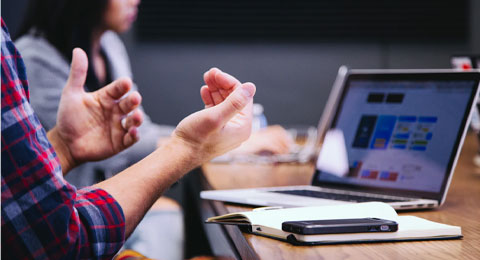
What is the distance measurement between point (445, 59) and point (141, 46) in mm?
1971

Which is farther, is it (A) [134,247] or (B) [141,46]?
(B) [141,46]

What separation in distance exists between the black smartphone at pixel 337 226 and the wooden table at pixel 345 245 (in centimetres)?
2

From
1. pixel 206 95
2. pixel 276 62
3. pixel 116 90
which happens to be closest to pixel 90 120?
pixel 116 90

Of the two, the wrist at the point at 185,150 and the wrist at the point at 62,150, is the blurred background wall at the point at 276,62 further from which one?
the wrist at the point at 185,150

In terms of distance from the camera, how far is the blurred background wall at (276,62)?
3838mm

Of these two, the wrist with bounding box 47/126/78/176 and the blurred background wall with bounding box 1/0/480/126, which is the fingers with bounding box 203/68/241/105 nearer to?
the wrist with bounding box 47/126/78/176

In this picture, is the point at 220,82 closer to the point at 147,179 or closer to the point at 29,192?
the point at 147,179

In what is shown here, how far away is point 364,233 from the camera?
2.87 ft

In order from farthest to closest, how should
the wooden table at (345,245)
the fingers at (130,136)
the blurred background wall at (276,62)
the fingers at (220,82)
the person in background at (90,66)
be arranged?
the blurred background wall at (276,62), the person in background at (90,66), the fingers at (130,136), the fingers at (220,82), the wooden table at (345,245)

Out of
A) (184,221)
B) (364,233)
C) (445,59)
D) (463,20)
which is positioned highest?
(463,20)

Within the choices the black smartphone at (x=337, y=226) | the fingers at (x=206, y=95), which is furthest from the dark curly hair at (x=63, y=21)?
the black smartphone at (x=337, y=226)

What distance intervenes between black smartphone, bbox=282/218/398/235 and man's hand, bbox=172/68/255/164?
24 cm

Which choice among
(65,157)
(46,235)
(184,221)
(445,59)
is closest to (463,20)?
(445,59)

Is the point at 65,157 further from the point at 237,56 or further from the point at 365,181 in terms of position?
the point at 237,56
